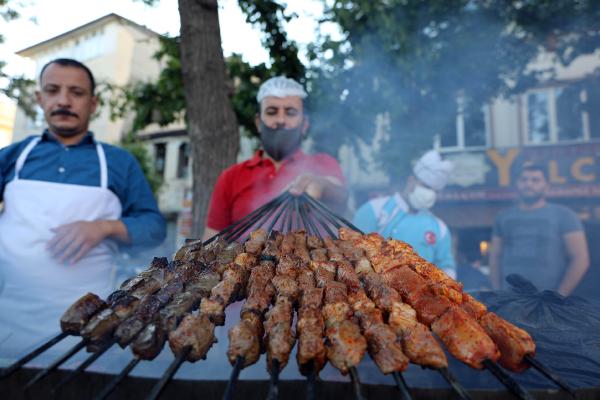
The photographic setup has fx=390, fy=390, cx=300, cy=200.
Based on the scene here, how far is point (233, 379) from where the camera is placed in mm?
1220

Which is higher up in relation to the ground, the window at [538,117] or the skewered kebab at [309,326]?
the window at [538,117]

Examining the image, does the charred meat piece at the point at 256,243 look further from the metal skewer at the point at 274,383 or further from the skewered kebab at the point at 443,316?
the metal skewer at the point at 274,383

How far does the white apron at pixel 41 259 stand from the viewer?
2.89 metres

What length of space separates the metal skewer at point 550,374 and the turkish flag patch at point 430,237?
129 inches

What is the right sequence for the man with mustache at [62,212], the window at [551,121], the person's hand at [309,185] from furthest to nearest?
the window at [551,121] → the man with mustache at [62,212] → the person's hand at [309,185]

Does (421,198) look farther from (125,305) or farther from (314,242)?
(125,305)

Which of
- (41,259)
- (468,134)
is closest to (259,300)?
(41,259)

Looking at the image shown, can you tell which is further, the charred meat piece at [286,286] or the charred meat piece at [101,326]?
the charred meat piece at [286,286]

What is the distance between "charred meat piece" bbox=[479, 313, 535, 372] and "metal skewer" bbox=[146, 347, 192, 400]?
122cm

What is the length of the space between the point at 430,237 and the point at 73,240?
3733 mm

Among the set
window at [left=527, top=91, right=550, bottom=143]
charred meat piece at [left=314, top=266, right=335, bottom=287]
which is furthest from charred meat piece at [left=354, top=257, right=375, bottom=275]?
window at [left=527, top=91, right=550, bottom=143]

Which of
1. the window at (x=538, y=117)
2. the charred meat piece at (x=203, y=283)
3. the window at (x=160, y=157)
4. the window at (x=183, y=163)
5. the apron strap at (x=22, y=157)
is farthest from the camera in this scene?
the window at (x=160, y=157)

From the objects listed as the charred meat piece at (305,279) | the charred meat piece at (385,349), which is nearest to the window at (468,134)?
the charred meat piece at (305,279)

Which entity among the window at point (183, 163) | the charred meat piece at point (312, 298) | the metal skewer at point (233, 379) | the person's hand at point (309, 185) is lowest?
the metal skewer at point (233, 379)
